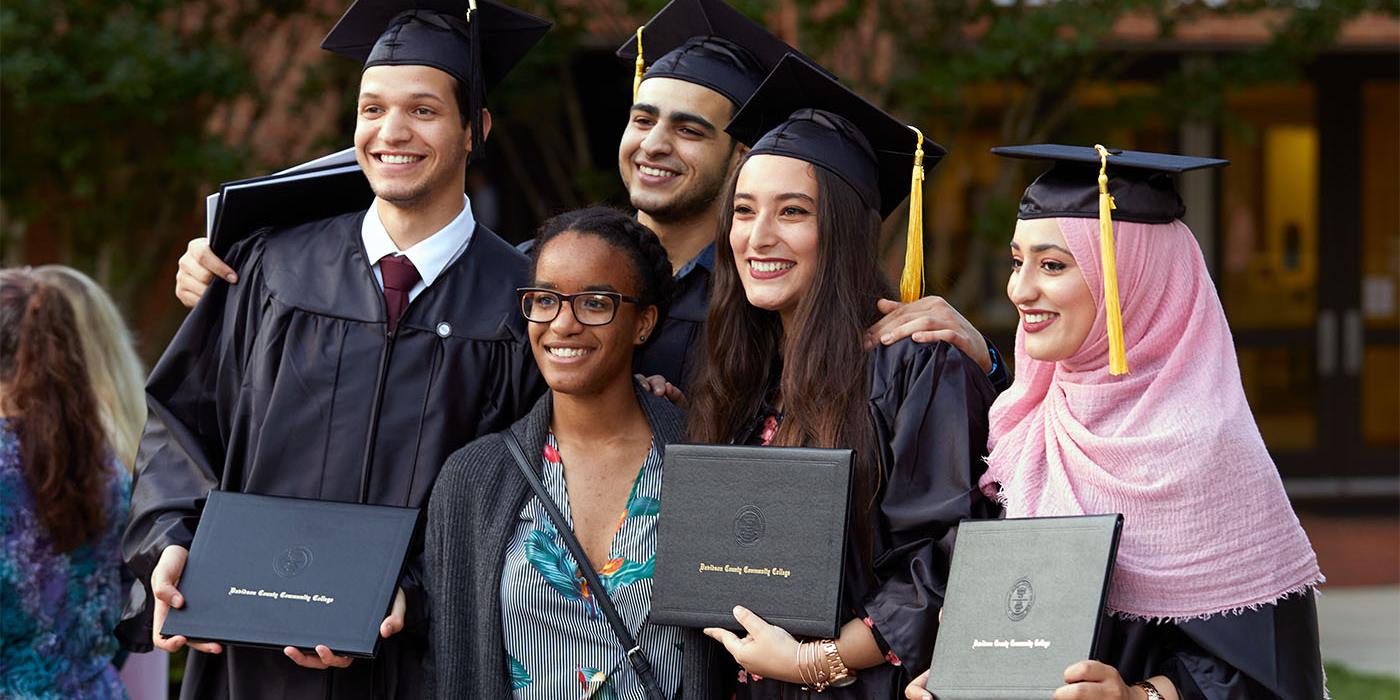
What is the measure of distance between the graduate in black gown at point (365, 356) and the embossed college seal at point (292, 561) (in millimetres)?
196

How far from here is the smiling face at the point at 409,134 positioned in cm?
345

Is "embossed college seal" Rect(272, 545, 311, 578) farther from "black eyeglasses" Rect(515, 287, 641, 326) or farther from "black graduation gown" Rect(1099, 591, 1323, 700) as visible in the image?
"black graduation gown" Rect(1099, 591, 1323, 700)

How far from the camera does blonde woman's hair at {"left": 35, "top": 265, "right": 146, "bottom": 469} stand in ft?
12.7

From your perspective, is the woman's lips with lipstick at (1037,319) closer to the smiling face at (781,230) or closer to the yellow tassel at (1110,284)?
the yellow tassel at (1110,284)

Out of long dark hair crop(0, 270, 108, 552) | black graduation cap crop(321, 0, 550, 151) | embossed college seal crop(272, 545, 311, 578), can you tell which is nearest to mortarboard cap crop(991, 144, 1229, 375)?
black graduation cap crop(321, 0, 550, 151)

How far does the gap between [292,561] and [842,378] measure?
3.59ft

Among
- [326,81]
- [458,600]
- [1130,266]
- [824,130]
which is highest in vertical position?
[326,81]

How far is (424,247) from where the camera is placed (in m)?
3.47

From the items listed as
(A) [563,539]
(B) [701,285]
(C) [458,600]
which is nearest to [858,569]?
(A) [563,539]

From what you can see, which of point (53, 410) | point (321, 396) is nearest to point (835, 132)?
point (321, 396)

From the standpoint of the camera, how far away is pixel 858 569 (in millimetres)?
2939

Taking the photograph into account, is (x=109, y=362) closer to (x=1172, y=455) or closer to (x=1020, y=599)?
(x=1020, y=599)

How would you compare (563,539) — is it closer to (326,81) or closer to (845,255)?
(845,255)

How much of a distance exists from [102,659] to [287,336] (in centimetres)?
99
